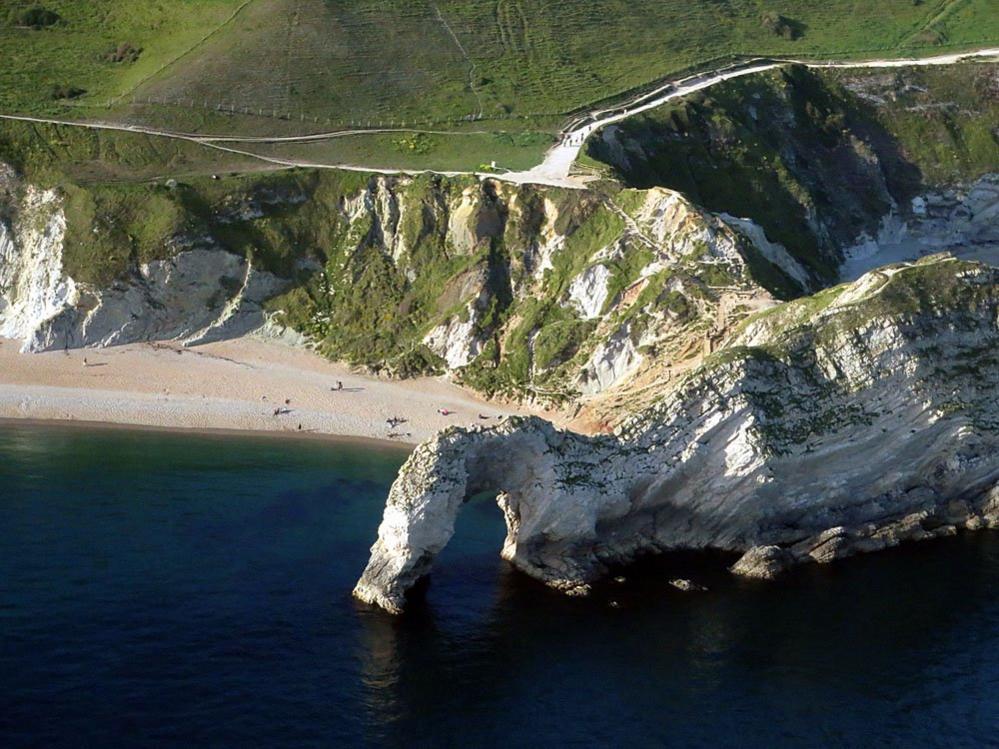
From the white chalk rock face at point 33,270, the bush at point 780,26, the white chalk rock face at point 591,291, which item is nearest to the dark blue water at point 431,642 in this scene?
the white chalk rock face at point 591,291

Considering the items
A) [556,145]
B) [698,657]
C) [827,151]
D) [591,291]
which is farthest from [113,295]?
[827,151]

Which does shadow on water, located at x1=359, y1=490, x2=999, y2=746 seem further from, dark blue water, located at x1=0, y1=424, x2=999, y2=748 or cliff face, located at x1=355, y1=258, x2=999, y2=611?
cliff face, located at x1=355, y1=258, x2=999, y2=611

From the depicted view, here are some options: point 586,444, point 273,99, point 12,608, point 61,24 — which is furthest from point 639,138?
point 12,608

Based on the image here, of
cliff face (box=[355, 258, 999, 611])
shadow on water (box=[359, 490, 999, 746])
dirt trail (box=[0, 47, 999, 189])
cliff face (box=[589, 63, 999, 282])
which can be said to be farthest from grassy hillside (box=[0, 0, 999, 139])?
shadow on water (box=[359, 490, 999, 746])

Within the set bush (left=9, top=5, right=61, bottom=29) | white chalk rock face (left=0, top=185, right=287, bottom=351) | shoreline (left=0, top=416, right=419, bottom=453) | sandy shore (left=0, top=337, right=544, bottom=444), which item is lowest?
shoreline (left=0, top=416, right=419, bottom=453)

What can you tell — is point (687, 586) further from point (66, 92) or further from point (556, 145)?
point (66, 92)

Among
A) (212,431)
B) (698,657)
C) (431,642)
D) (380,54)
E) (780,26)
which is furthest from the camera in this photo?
(780,26)
